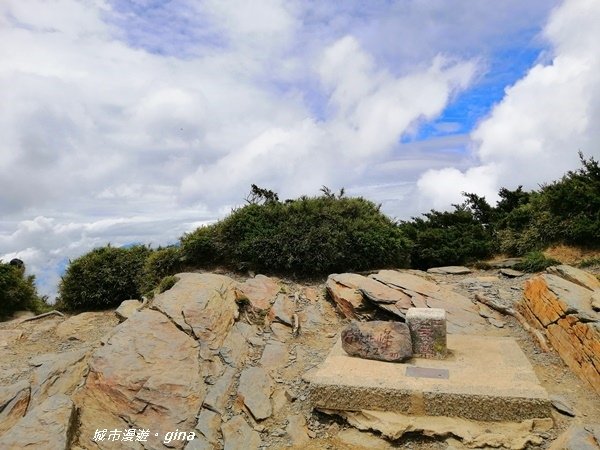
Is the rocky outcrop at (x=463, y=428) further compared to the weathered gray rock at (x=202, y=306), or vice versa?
the weathered gray rock at (x=202, y=306)

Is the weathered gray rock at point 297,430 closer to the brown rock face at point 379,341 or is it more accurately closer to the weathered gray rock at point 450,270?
the brown rock face at point 379,341

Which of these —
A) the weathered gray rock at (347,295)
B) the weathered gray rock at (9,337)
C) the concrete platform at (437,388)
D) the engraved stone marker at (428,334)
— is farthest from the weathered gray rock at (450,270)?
the weathered gray rock at (9,337)

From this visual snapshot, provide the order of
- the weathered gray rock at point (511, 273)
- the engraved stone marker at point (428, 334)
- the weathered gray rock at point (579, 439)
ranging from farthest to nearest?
the weathered gray rock at point (511, 273) < the engraved stone marker at point (428, 334) < the weathered gray rock at point (579, 439)

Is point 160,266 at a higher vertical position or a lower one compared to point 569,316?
higher

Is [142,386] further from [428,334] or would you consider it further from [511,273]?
[511,273]

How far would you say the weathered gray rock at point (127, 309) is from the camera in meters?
9.46

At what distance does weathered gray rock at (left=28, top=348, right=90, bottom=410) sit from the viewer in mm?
6527

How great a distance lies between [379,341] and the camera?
269 inches

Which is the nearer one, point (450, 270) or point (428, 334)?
point (428, 334)

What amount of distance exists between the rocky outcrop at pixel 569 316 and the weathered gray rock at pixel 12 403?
25.4 feet

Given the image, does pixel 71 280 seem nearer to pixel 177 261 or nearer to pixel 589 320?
pixel 177 261

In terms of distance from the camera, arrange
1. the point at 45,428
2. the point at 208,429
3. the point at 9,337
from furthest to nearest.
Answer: the point at 9,337
the point at 208,429
the point at 45,428

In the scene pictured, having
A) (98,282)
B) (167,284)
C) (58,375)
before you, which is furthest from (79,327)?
(58,375)

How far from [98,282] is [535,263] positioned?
36.2 feet
